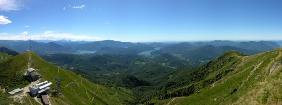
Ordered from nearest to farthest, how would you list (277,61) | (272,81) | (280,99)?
(280,99)
(272,81)
(277,61)

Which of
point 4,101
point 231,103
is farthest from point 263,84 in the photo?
point 4,101

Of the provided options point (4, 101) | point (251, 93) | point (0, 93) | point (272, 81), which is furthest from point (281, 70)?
point (0, 93)

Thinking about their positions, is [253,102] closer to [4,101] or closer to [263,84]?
[263,84]

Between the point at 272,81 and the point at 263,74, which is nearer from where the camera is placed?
the point at 272,81

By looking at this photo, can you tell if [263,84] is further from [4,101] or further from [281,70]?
[4,101]

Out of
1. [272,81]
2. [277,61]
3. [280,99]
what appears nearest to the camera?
[280,99]

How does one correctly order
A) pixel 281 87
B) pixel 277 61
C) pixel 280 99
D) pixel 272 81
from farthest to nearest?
pixel 277 61, pixel 272 81, pixel 281 87, pixel 280 99

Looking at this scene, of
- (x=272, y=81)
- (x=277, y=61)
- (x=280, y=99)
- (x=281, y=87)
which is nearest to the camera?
(x=280, y=99)

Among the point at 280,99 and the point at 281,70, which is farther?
the point at 281,70

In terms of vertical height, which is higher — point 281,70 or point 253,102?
point 281,70
